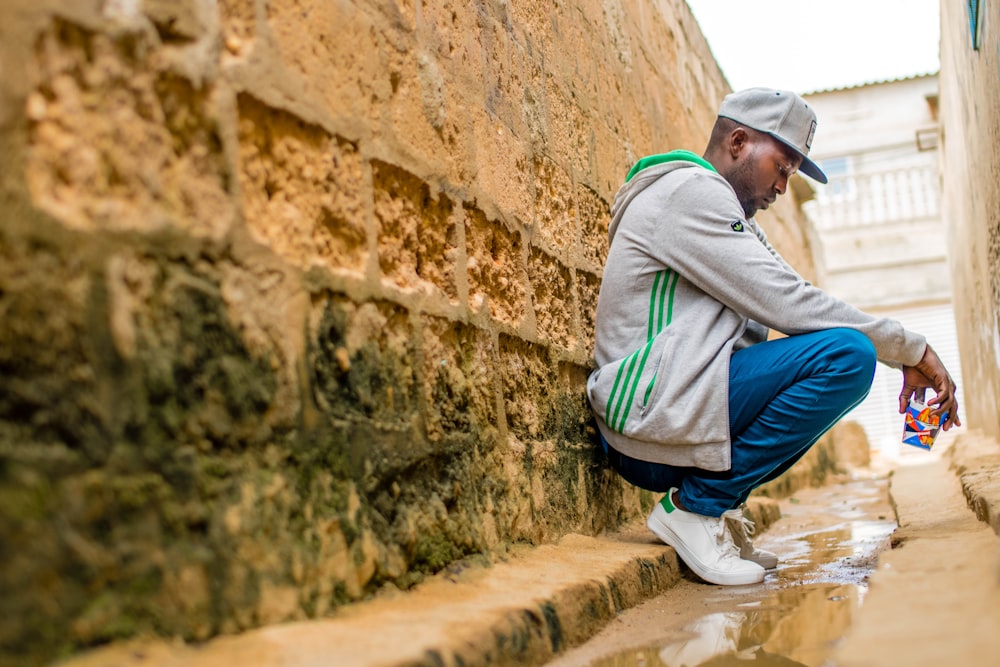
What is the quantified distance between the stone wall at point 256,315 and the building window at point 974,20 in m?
2.60

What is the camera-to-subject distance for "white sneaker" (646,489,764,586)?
2273 millimetres

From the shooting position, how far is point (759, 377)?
2254 mm

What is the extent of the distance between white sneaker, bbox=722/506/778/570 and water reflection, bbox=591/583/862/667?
44 cm

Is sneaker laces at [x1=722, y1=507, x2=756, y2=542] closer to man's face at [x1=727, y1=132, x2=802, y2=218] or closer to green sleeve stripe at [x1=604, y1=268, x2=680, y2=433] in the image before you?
green sleeve stripe at [x1=604, y1=268, x2=680, y2=433]

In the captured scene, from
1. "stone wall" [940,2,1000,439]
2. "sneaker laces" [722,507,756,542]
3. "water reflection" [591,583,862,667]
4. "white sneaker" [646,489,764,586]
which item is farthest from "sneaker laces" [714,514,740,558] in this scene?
"stone wall" [940,2,1000,439]

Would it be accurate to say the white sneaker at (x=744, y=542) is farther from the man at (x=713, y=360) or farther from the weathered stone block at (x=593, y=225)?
the weathered stone block at (x=593, y=225)

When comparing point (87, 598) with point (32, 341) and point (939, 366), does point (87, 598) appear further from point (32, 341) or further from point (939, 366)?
point (939, 366)

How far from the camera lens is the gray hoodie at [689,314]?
2.22 metres

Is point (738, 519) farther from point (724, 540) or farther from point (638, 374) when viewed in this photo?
point (638, 374)

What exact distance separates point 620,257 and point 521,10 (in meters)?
0.71

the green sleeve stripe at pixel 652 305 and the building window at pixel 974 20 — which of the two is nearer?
the green sleeve stripe at pixel 652 305

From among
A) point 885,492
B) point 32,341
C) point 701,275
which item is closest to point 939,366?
point 701,275

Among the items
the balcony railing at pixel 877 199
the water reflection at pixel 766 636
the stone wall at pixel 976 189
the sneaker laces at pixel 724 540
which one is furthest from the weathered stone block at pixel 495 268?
the balcony railing at pixel 877 199

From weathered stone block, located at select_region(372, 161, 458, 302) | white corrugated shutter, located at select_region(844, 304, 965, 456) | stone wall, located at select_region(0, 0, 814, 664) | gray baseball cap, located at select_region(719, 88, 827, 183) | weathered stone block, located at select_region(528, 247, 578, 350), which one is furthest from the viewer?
white corrugated shutter, located at select_region(844, 304, 965, 456)
